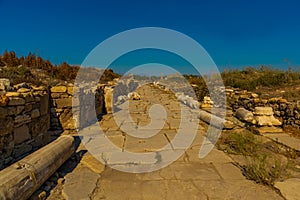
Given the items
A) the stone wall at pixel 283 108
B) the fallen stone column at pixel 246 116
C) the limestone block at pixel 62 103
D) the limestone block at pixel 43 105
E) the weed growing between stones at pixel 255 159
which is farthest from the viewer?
the fallen stone column at pixel 246 116

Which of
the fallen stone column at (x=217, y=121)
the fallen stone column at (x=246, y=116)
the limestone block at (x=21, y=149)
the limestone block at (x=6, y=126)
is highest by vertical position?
the limestone block at (x=6, y=126)

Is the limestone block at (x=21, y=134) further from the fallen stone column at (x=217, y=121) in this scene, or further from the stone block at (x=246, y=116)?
the stone block at (x=246, y=116)

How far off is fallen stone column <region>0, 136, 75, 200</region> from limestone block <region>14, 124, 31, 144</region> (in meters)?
0.62

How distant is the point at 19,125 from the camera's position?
3.50 m

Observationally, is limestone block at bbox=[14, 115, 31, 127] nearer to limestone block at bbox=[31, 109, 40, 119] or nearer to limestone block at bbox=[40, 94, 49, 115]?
limestone block at bbox=[31, 109, 40, 119]

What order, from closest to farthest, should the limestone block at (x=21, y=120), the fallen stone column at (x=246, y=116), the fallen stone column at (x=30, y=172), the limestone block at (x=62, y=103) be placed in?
the fallen stone column at (x=30, y=172), the limestone block at (x=21, y=120), the limestone block at (x=62, y=103), the fallen stone column at (x=246, y=116)

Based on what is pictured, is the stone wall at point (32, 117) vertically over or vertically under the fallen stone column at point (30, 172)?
over

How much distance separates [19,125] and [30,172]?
137 cm

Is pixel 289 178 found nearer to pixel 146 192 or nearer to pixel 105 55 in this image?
pixel 146 192

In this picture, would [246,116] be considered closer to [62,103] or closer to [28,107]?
[62,103]

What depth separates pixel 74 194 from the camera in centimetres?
256

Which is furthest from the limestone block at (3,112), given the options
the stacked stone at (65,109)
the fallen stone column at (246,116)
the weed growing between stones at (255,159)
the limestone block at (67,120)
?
the fallen stone column at (246,116)

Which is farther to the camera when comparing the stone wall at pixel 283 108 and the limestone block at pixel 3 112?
the stone wall at pixel 283 108

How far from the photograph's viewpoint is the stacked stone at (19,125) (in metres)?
3.13
